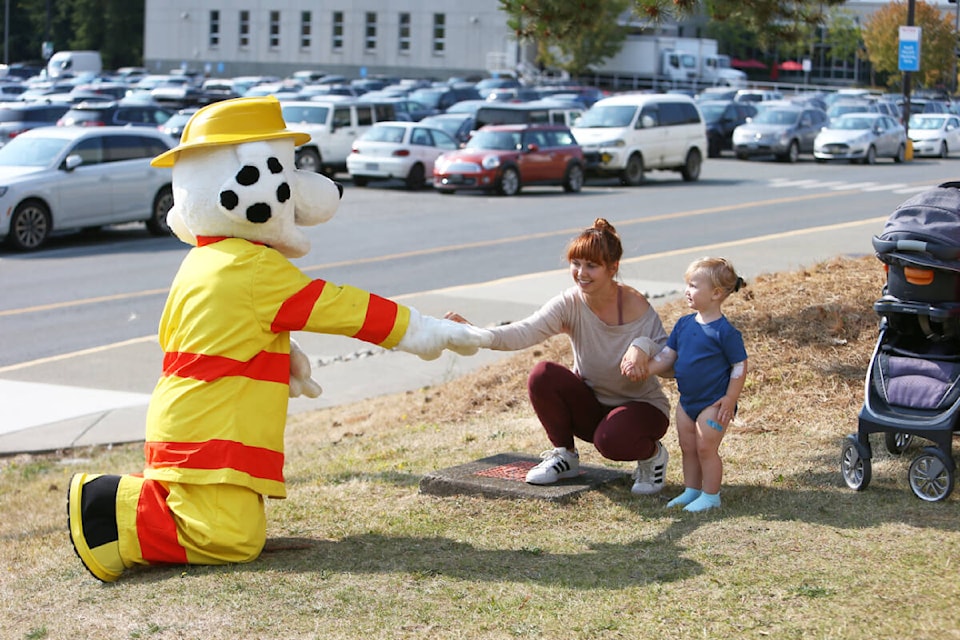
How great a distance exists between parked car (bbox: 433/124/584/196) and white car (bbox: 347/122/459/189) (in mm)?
713

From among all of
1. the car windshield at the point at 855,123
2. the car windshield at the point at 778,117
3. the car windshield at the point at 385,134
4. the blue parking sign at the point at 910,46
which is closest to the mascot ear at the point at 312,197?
the car windshield at the point at 385,134

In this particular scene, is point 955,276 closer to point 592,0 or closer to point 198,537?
point 198,537

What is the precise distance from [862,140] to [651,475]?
31.7 meters

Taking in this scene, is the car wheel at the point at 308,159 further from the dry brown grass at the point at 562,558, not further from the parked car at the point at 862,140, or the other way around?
the dry brown grass at the point at 562,558

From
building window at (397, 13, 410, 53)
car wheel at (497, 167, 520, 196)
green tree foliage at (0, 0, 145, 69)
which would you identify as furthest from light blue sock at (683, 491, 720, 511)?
green tree foliage at (0, 0, 145, 69)

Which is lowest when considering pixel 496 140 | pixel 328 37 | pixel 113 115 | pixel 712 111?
pixel 496 140

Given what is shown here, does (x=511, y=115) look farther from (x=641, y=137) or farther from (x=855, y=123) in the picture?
(x=855, y=123)

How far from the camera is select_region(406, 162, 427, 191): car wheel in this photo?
27919 millimetres

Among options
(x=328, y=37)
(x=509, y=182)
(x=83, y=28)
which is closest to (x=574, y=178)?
(x=509, y=182)

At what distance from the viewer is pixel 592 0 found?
967 centimetres

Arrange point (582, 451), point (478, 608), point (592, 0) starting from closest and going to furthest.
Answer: point (478, 608) → point (582, 451) → point (592, 0)

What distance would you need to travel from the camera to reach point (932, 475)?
580 centimetres

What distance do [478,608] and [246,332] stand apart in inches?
61.4

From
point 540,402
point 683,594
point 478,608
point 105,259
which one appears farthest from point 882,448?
point 105,259
